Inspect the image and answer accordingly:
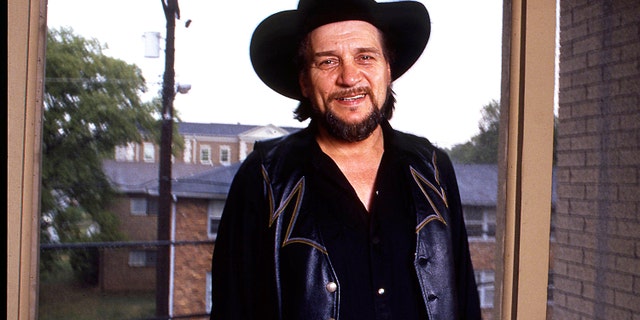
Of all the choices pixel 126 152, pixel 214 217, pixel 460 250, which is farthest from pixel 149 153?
pixel 460 250

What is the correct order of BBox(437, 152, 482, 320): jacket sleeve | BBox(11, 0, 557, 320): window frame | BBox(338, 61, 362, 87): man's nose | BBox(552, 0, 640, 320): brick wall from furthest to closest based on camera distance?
BBox(552, 0, 640, 320): brick wall → BBox(11, 0, 557, 320): window frame → BBox(437, 152, 482, 320): jacket sleeve → BBox(338, 61, 362, 87): man's nose

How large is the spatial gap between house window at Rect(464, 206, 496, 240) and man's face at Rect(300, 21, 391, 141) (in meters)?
0.54

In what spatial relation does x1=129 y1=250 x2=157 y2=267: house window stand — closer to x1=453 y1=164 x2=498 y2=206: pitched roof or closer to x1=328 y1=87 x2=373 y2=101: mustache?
x1=328 y1=87 x2=373 y2=101: mustache

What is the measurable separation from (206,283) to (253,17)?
0.85m

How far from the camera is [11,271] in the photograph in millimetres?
2045

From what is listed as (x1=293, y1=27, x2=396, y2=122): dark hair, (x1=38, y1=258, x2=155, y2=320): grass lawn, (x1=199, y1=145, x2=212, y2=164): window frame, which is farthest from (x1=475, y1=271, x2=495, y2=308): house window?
(x1=38, y1=258, x2=155, y2=320): grass lawn

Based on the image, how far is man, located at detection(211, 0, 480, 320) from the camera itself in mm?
2039

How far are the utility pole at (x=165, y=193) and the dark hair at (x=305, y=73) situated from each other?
15.5 inches

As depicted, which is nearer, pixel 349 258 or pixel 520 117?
pixel 349 258

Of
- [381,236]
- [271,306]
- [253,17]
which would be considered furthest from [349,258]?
[253,17]

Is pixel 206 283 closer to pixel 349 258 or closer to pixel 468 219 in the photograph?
pixel 349 258

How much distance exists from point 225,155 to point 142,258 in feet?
1.37

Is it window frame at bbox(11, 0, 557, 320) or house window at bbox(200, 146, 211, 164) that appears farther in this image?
window frame at bbox(11, 0, 557, 320)

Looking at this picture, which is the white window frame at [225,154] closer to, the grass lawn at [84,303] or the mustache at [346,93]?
the mustache at [346,93]
